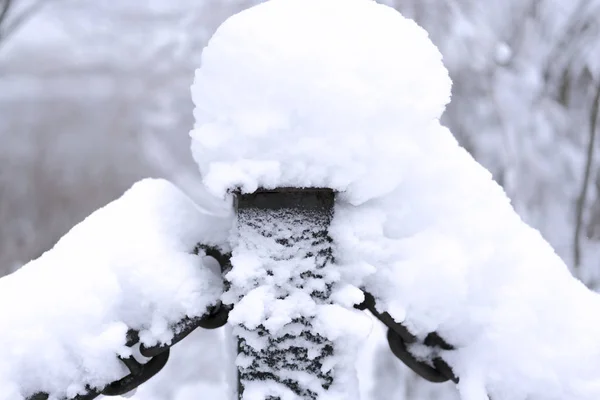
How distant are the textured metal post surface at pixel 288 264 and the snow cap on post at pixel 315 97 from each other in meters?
0.04

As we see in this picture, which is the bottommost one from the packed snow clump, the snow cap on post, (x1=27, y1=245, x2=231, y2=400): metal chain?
(x1=27, y1=245, x2=231, y2=400): metal chain

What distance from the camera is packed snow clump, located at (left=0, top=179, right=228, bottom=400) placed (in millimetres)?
643

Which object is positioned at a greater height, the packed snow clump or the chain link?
the packed snow clump

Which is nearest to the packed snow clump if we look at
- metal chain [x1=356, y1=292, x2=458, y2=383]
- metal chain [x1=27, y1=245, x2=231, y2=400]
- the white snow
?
metal chain [x1=27, y1=245, x2=231, y2=400]

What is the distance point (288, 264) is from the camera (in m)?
0.67

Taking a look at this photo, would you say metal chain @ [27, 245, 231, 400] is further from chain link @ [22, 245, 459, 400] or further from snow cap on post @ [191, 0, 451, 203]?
snow cap on post @ [191, 0, 451, 203]

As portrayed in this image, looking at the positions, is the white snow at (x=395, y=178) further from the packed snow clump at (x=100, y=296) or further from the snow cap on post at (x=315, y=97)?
the packed snow clump at (x=100, y=296)

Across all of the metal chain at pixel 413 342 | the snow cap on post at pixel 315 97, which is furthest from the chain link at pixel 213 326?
the snow cap on post at pixel 315 97

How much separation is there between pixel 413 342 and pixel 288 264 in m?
0.21

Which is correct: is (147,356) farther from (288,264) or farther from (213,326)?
(288,264)

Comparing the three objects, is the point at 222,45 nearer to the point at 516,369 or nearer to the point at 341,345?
the point at 341,345

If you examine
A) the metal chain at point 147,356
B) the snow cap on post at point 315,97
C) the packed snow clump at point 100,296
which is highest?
the snow cap on post at point 315,97

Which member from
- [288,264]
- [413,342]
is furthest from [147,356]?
[413,342]

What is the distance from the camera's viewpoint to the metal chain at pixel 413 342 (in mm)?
691
